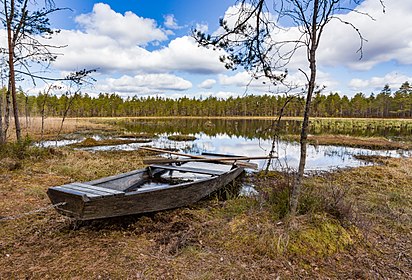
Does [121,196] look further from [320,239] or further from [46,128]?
[46,128]

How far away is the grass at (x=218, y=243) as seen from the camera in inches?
116

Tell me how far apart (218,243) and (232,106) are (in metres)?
87.1

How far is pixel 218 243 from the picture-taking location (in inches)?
141

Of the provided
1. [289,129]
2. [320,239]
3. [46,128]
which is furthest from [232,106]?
[320,239]

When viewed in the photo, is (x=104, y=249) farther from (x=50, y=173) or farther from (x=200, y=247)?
(x=50, y=173)

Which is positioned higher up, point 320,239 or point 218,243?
point 320,239

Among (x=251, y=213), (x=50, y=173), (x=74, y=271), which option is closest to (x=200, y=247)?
(x=251, y=213)

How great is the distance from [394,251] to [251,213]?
6.58 feet

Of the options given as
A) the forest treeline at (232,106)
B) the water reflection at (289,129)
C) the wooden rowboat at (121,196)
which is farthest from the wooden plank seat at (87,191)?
the forest treeline at (232,106)

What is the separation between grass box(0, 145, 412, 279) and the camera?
2.95m

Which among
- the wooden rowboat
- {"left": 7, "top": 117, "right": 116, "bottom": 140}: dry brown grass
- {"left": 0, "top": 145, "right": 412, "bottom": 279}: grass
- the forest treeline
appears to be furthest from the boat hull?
the forest treeline

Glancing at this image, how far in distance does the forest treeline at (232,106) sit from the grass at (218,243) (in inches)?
2222

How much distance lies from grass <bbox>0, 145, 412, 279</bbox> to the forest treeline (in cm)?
5644

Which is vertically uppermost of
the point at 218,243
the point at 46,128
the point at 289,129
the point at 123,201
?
the point at 289,129
